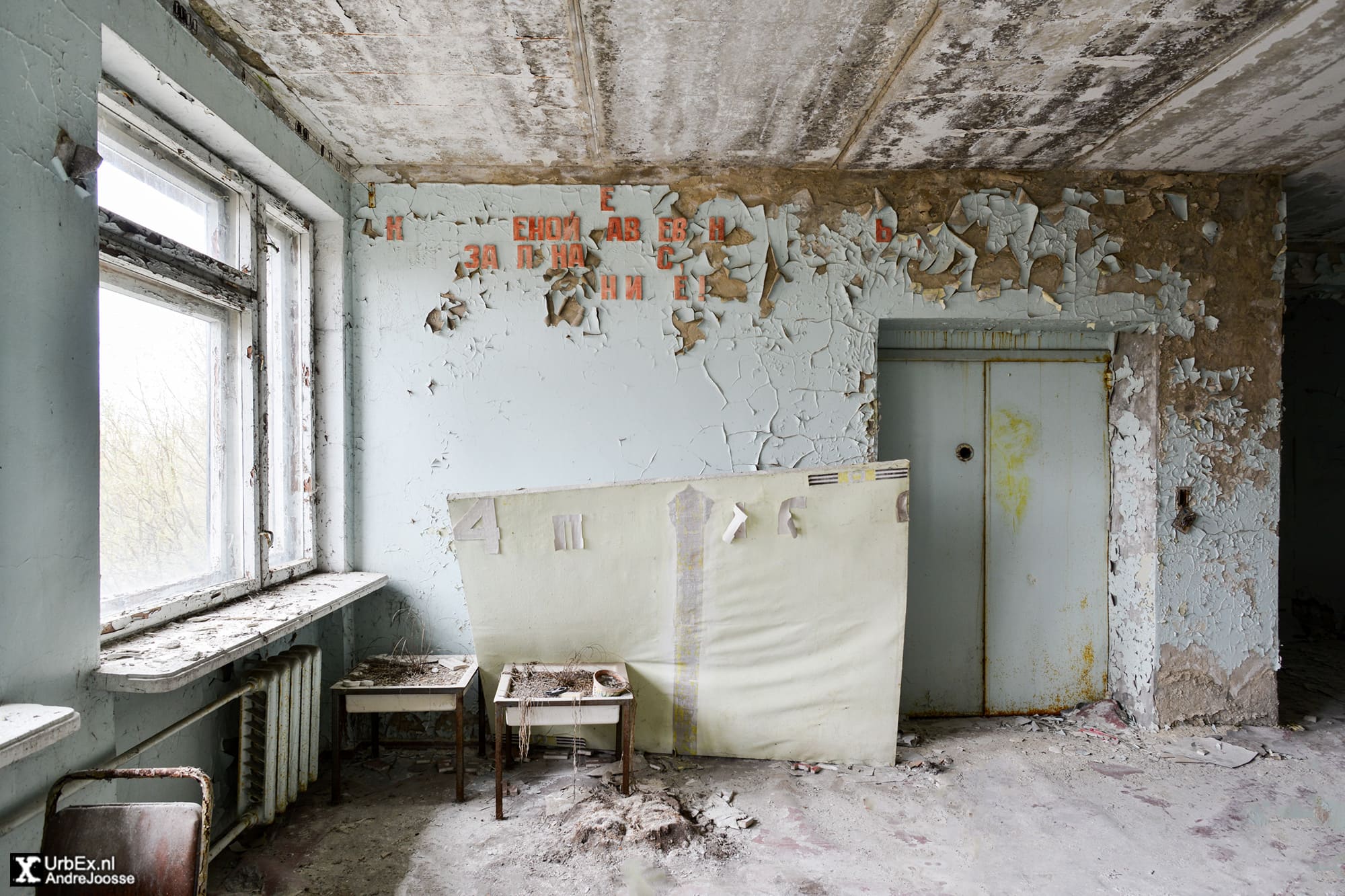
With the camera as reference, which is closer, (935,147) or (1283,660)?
(935,147)

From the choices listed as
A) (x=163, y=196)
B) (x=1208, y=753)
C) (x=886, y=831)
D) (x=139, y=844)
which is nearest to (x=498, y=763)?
(x=139, y=844)

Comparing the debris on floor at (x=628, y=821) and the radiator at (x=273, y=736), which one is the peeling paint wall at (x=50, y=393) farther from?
the debris on floor at (x=628, y=821)

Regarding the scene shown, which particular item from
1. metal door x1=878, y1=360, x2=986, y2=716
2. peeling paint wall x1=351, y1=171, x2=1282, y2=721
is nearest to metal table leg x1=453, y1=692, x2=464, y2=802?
peeling paint wall x1=351, y1=171, x2=1282, y2=721

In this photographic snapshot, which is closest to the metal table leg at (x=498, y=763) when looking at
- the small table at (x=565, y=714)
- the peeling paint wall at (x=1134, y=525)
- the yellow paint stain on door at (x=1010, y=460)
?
the small table at (x=565, y=714)

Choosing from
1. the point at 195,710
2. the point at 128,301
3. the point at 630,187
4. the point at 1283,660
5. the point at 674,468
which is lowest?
the point at 1283,660

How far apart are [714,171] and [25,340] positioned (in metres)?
2.56

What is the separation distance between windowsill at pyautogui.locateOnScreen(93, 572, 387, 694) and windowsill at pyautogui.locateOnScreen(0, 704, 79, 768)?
0.23 metres

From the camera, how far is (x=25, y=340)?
156 centimetres

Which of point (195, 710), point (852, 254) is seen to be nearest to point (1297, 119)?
point (852, 254)

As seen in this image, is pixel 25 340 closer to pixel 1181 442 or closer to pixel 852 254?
pixel 852 254

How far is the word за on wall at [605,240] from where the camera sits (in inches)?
126

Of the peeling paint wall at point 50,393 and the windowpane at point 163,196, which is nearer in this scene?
the peeling paint wall at point 50,393

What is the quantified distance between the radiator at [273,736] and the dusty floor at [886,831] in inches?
4.9

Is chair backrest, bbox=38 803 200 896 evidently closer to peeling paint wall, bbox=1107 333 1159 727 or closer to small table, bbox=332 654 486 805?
small table, bbox=332 654 486 805
